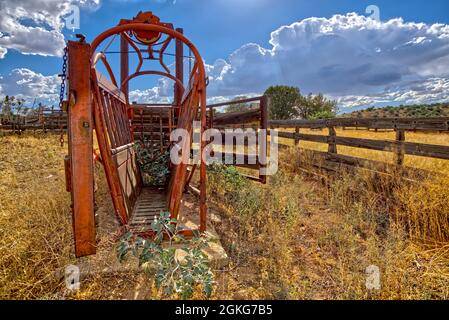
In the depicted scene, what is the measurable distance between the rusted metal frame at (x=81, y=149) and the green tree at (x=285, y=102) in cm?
4564

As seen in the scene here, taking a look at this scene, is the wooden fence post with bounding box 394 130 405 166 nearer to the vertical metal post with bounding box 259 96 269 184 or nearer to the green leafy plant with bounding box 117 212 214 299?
the vertical metal post with bounding box 259 96 269 184

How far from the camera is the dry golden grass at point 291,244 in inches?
93.7

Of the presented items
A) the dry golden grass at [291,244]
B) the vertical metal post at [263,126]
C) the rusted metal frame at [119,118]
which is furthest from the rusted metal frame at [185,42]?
the vertical metal post at [263,126]

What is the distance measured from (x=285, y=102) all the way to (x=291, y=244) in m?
46.2

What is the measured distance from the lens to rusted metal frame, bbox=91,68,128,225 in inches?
108

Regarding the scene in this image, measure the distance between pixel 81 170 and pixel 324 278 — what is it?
8.53 feet

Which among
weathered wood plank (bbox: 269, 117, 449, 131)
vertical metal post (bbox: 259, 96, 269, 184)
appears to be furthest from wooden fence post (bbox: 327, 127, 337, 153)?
vertical metal post (bbox: 259, 96, 269, 184)

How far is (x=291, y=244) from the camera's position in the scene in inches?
130

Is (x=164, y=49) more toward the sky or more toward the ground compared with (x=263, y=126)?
more toward the sky

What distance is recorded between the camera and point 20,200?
4180 mm

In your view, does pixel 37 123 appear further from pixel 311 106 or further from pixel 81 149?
pixel 311 106

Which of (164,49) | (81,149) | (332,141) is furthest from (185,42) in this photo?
(332,141)
